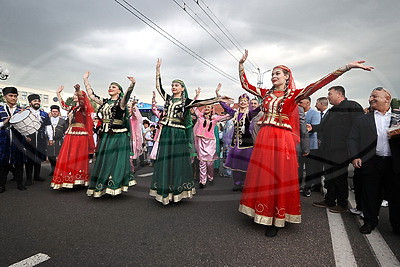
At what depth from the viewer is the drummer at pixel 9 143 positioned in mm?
4629

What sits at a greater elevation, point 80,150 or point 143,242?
point 80,150

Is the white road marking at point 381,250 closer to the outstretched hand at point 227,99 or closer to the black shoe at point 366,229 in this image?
the black shoe at point 366,229

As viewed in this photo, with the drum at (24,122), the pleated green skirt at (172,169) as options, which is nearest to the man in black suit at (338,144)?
the pleated green skirt at (172,169)

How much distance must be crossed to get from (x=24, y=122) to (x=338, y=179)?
5.60m

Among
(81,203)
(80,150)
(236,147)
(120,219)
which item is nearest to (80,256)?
(120,219)

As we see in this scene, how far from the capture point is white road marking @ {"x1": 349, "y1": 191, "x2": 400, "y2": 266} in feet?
7.77

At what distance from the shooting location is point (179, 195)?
13.4 feet

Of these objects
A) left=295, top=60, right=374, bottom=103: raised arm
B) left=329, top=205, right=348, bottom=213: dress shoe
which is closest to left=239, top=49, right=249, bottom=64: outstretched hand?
left=295, top=60, right=374, bottom=103: raised arm

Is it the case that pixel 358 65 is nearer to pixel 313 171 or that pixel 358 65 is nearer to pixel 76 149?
pixel 313 171

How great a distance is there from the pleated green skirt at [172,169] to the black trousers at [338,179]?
2.33 meters

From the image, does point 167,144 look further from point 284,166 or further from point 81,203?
point 284,166

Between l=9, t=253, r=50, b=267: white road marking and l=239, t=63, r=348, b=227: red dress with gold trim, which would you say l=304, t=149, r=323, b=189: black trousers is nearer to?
l=239, t=63, r=348, b=227: red dress with gold trim

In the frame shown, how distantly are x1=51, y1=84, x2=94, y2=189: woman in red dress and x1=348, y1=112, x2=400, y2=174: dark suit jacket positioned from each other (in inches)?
184

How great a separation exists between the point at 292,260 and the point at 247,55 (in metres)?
2.79
